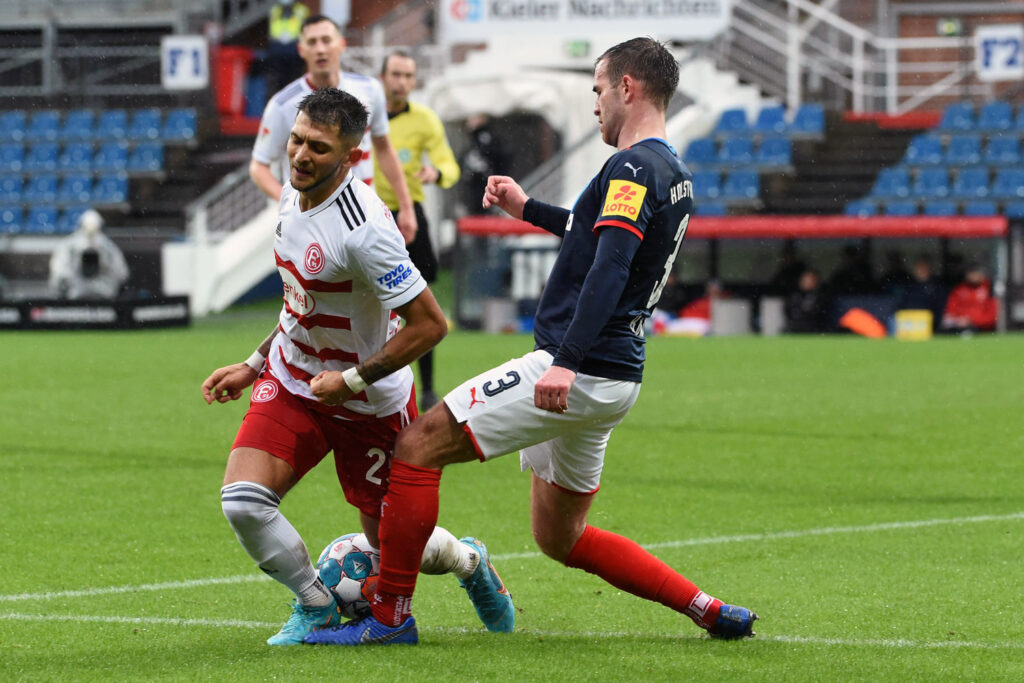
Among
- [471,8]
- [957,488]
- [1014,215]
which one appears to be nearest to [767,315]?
[1014,215]

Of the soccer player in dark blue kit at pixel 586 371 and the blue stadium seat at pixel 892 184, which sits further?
the blue stadium seat at pixel 892 184

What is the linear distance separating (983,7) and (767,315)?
1434 centimetres

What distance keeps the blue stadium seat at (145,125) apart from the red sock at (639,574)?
1028 inches

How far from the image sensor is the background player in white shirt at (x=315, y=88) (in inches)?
326

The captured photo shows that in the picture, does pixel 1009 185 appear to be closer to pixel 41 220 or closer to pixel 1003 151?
pixel 1003 151

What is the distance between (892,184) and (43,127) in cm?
1679

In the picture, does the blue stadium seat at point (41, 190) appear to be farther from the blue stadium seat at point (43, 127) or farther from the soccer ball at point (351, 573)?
the soccer ball at point (351, 573)

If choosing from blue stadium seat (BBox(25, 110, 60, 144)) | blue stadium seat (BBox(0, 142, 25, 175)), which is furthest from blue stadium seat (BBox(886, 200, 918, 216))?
blue stadium seat (BBox(0, 142, 25, 175))

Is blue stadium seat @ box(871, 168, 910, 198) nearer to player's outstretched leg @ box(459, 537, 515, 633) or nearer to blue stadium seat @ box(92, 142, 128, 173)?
blue stadium seat @ box(92, 142, 128, 173)

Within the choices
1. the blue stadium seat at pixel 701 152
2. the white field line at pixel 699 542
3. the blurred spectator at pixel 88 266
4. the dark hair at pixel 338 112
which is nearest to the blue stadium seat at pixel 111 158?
the blurred spectator at pixel 88 266

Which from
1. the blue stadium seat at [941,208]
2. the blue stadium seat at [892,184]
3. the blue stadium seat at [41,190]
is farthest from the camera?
the blue stadium seat at [41,190]

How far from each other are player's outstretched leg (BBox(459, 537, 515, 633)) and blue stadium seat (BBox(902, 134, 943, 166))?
2088 centimetres

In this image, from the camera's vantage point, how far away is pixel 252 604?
5496 millimetres

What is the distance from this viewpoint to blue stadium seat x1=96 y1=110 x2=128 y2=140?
98.2 ft
